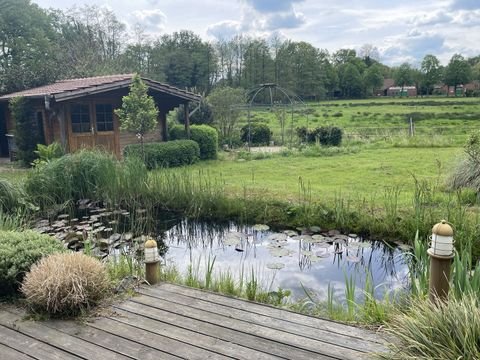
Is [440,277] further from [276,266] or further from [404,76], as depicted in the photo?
[404,76]

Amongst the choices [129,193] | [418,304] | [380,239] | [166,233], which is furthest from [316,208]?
[418,304]

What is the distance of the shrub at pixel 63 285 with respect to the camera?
9.90 ft

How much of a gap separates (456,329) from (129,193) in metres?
6.29

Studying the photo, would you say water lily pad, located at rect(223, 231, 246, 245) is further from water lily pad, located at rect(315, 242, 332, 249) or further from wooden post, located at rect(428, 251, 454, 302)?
wooden post, located at rect(428, 251, 454, 302)

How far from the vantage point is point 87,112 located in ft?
42.4

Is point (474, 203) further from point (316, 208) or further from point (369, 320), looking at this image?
point (369, 320)

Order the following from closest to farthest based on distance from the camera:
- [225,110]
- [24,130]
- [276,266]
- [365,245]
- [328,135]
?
[276,266] → [365,245] → [24,130] → [328,135] → [225,110]

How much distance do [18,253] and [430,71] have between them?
52474mm

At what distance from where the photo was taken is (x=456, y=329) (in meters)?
2.13

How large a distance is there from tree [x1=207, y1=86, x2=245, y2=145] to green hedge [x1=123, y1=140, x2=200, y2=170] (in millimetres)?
3638

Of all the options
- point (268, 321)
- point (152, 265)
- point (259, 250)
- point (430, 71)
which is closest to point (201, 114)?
point (259, 250)

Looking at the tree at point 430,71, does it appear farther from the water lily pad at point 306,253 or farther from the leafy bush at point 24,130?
the water lily pad at point 306,253

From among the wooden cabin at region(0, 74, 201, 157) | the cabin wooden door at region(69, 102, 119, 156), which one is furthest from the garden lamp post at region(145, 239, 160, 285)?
the cabin wooden door at region(69, 102, 119, 156)

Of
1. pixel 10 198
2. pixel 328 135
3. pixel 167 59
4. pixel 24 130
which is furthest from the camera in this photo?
pixel 167 59
